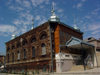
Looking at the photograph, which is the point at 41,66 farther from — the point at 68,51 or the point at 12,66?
the point at 12,66

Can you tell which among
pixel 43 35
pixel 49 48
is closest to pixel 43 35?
pixel 43 35

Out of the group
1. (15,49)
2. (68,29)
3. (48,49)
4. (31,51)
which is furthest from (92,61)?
(15,49)

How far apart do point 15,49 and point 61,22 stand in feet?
48.4

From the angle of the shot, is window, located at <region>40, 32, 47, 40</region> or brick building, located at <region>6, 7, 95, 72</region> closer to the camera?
brick building, located at <region>6, 7, 95, 72</region>

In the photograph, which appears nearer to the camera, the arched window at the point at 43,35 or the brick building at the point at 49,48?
the brick building at the point at 49,48

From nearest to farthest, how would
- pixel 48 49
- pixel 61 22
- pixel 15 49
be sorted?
pixel 48 49, pixel 61 22, pixel 15 49

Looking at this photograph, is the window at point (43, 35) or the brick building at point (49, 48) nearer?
the brick building at point (49, 48)

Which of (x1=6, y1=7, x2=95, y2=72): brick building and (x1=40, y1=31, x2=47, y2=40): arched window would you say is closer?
(x1=6, y1=7, x2=95, y2=72): brick building

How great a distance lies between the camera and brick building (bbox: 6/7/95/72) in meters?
21.0

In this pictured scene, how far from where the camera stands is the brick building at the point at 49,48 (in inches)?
826

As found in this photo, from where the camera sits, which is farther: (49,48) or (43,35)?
(43,35)

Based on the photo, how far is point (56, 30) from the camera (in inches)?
869

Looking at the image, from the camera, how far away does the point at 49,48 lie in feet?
69.6

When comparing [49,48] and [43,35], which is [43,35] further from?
[49,48]
